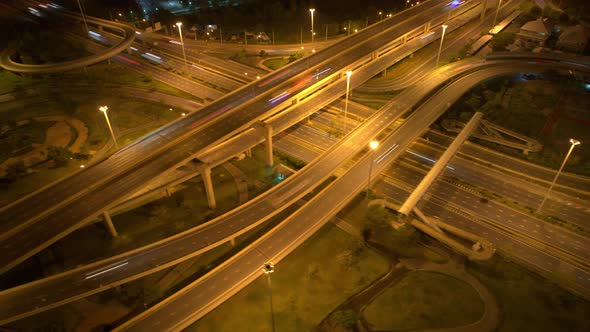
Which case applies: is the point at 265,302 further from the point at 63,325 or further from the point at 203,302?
the point at 63,325

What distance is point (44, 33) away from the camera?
128750 millimetres

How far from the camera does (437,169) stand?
235 ft

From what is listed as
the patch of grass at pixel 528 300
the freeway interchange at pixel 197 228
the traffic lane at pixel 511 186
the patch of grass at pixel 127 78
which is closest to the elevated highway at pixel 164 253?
the freeway interchange at pixel 197 228

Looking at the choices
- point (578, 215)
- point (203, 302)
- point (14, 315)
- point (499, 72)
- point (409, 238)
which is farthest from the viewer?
point (499, 72)

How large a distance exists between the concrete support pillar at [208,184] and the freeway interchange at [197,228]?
11.8 ft

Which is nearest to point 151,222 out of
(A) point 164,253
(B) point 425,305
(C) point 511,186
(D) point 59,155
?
(A) point 164,253

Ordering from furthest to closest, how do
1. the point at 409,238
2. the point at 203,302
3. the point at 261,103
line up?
the point at 261,103
the point at 409,238
the point at 203,302

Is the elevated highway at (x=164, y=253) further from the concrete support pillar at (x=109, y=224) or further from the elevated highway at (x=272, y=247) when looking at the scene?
the concrete support pillar at (x=109, y=224)

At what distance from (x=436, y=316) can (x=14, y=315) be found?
2247 inches

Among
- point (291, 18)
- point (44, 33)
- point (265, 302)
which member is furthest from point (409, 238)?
point (44, 33)

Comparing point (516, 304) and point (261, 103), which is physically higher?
point (261, 103)

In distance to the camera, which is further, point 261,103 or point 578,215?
point 261,103

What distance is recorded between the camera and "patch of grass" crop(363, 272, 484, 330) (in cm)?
5219

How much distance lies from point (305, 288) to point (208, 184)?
85.7 feet
